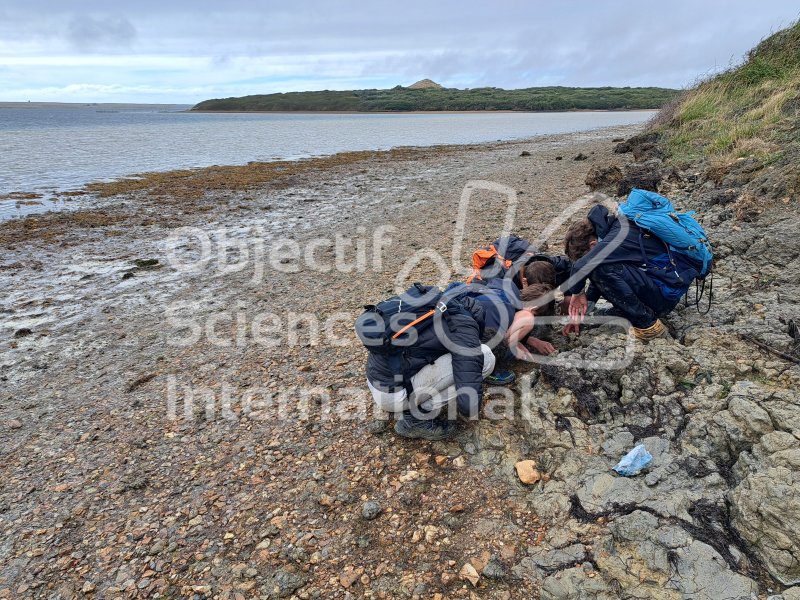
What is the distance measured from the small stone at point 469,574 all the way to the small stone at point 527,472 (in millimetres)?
885

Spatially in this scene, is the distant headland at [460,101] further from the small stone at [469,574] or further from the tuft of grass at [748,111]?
the small stone at [469,574]

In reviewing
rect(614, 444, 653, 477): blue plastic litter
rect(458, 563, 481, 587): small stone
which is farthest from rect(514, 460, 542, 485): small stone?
rect(458, 563, 481, 587): small stone

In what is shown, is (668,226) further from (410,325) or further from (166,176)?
(166,176)

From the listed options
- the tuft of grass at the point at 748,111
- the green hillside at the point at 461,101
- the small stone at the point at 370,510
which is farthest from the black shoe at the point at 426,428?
the green hillside at the point at 461,101

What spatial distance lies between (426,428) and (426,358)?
2.31 feet

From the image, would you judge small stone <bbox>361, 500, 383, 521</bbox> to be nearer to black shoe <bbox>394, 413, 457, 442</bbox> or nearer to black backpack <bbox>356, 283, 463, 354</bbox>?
black shoe <bbox>394, 413, 457, 442</bbox>

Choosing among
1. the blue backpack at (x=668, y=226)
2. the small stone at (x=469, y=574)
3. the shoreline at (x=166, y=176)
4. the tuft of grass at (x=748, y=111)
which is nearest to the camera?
the small stone at (x=469, y=574)

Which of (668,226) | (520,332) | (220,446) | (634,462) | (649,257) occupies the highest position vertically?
(668,226)

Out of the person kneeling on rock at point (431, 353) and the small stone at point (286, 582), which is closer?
the small stone at point (286, 582)

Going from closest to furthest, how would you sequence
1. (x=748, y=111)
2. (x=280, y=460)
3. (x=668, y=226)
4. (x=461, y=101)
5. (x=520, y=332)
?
(x=280, y=460)
(x=668, y=226)
(x=520, y=332)
(x=748, y=111)
(x=461, y=101)

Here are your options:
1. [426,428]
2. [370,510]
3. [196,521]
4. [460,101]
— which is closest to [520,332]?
[426,428]

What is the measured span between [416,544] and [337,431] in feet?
5.42

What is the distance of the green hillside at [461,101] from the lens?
128m

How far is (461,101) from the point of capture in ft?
475
